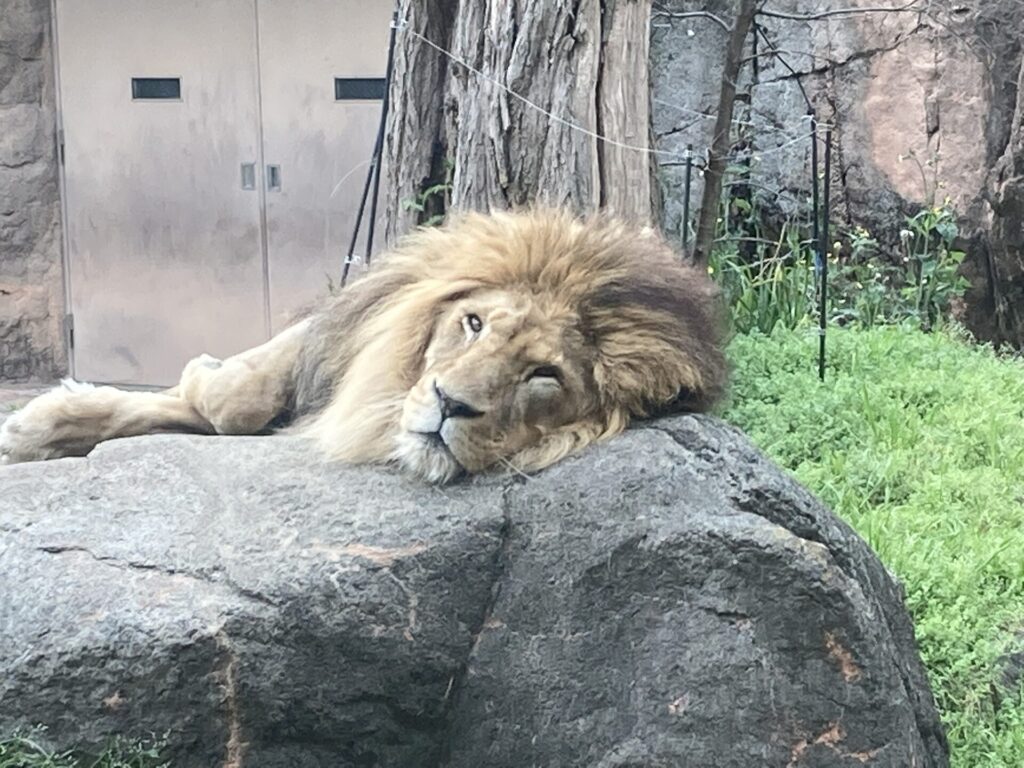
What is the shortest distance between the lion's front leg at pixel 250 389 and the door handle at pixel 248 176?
183 inches

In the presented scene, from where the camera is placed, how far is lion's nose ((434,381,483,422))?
8.44 ft

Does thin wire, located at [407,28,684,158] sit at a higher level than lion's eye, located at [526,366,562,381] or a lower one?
higher

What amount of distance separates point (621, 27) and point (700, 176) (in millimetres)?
3242

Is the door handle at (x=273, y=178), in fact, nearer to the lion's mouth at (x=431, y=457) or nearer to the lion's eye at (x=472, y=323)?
the lion's eye at (x=472, y=323)

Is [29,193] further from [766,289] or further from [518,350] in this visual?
[518,350]

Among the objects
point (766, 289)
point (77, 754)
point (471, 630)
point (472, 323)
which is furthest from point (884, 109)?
point (77, 754)

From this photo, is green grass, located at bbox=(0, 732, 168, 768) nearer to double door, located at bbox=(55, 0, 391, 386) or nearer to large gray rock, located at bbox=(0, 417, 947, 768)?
large gray rock, located at bbox=(0, 417, 947, 768)

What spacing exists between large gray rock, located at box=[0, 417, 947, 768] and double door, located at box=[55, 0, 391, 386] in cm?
517

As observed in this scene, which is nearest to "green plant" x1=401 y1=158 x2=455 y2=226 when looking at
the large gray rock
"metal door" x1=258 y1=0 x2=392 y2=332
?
the large gray rock

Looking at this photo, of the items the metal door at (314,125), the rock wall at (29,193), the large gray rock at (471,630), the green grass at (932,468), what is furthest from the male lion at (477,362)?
the rock wall at (29,193)

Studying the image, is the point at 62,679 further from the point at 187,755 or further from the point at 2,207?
the point at 2,207

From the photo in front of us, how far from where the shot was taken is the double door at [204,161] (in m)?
7.64

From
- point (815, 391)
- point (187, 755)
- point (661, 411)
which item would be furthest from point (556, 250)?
point (815, 391)

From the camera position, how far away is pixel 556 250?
287cm
